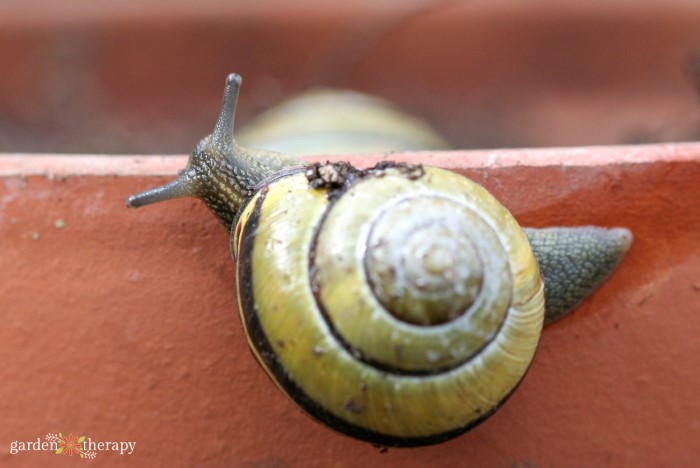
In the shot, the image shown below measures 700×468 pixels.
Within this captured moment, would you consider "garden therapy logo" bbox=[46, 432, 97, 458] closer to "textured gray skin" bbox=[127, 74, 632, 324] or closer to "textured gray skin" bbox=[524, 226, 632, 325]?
"textured gray skin" bbox=[127, 74, 632, 324]

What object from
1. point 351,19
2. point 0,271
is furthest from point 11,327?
point 351,19

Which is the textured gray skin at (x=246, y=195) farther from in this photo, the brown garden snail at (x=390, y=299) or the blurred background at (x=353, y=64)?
the blurred background at (x=353, y=64)

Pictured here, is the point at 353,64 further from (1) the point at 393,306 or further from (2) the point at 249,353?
(1) the point at 393,306

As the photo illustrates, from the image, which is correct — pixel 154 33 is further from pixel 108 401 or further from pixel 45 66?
pixel 108 401

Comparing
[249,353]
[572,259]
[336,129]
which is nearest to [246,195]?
[249,353]

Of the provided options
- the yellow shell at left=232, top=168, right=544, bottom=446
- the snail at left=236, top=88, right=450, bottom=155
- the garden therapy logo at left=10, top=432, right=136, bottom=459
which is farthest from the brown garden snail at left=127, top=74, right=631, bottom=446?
the snail at left=236, top=88, right=450, bottom=155

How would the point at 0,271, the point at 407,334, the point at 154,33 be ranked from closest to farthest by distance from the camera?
the point at 407,334
the point at 0,271
the point at 154,33
